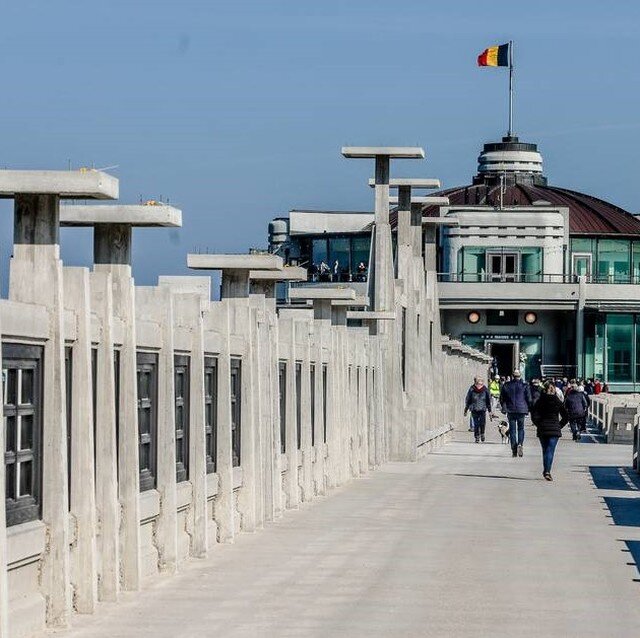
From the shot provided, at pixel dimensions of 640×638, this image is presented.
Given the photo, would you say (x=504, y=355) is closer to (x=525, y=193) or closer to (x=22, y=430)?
(x=525, y=193)

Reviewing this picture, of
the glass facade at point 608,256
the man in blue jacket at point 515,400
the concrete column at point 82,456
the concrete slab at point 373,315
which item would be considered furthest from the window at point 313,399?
the glass facade at point 608,256

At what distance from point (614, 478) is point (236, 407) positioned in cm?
1285

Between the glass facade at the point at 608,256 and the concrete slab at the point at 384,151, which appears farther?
the glass facade at the point at 608,256

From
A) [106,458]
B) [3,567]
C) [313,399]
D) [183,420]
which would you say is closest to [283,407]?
[313,399]

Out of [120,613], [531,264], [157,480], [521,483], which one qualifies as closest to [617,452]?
[521,483]

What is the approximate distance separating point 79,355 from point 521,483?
17.7 meters

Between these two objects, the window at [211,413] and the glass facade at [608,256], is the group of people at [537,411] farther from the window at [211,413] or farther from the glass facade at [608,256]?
the glass facade at [608,256]

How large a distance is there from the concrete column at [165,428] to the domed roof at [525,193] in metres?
91.8

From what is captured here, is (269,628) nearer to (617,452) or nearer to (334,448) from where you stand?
(334,448)

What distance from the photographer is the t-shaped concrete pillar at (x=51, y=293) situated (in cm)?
1270

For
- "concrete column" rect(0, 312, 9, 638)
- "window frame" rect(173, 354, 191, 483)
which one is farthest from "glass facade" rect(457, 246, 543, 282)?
"concrete column" rect(0, 312, 9, 638)

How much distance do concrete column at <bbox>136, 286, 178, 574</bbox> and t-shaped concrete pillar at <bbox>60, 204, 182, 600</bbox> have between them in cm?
12

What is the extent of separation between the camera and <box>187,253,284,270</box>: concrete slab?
69.4 ft

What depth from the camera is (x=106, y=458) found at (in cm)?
1412
